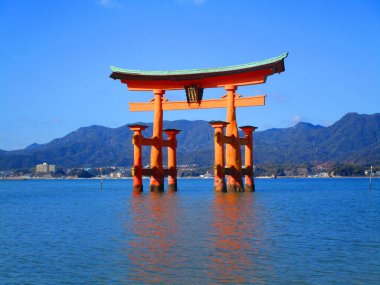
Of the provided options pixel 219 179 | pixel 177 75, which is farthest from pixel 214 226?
pixel 177 75

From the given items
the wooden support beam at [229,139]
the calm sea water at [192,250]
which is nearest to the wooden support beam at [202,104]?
the wooden support beam at [229,139]

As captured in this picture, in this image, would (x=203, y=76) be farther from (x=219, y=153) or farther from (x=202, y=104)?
(x=219, y=153)

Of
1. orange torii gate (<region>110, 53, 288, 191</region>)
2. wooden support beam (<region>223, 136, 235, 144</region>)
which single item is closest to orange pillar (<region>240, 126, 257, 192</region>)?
orange torii gate (<region>110, 53, 288, 191</region>)

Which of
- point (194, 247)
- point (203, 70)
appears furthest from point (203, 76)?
point (194, 247)

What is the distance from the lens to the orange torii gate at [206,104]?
4131 centimetres

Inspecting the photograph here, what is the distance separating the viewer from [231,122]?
42719mm

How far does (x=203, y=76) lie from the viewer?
44.1m

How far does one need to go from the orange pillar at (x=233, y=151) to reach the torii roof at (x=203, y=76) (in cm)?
112

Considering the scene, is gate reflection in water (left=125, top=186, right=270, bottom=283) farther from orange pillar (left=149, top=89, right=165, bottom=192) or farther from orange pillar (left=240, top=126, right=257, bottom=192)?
orange pillar (left=240, top=126, right=257, bottom=192)

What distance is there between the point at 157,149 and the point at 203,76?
717 cm

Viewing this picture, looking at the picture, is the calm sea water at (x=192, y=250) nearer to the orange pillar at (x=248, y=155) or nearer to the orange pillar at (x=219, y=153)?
the orange pillar at (x=219, y=153)

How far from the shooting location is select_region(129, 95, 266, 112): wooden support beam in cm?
4275

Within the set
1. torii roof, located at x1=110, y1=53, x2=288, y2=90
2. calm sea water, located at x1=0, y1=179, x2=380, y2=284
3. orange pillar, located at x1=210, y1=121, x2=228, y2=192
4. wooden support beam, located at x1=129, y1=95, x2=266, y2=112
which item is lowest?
calm sea water, located at x1=0, y1=179, x2=380, y2=284

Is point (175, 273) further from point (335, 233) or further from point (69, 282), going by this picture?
point (335, 233)
